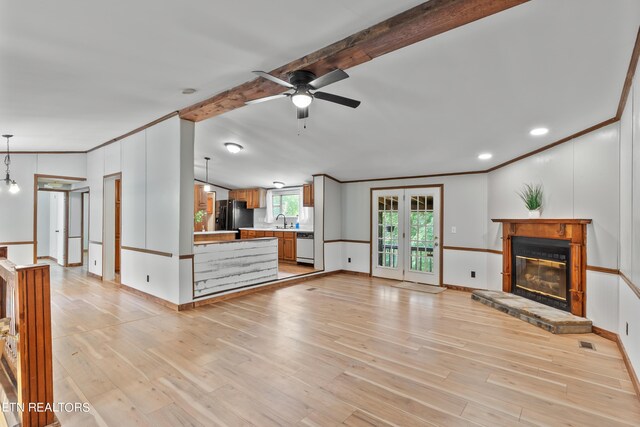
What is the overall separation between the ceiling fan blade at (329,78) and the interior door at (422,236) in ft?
14.8

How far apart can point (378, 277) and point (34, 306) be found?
19.9 feet

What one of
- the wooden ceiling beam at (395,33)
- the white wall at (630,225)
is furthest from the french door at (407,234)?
the wooden ceiling beam at (395,33)

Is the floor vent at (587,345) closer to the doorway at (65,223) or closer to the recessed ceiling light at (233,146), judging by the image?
the recessed ceiling light at (233,146)

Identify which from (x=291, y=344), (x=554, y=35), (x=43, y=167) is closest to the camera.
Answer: (x=554, y=35)

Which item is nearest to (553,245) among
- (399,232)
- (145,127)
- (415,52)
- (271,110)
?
(399,232)

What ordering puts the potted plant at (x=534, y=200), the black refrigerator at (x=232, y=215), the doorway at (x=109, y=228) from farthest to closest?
the black refrigerator at (x=232, y=215)
the doorway at (x=109, y=228)
the potted plant at (x=534, y=200)

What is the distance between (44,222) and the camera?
31.7 ft

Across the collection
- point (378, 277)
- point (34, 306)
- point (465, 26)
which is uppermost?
point (465, 26)

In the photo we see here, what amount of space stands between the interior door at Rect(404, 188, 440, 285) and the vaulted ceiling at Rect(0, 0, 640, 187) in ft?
4.86

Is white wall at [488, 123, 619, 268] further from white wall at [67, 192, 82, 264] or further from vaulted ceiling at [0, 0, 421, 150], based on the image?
white wall at [67, 192, 82, 264]

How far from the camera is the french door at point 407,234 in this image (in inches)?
253

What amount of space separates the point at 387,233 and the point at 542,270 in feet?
9.82

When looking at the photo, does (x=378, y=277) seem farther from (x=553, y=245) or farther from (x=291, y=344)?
(x=291, y=344)

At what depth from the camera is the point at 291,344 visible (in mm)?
3338
